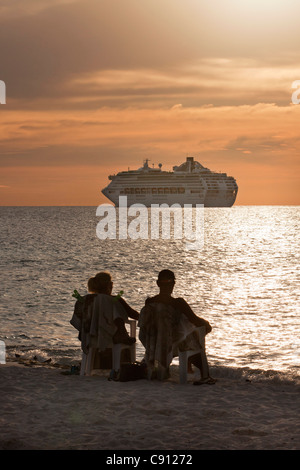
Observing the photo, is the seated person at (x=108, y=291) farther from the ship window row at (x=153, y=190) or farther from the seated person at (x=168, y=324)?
the ship window row at (x=153, y=190)

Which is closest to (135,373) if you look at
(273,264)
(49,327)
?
(49,327)

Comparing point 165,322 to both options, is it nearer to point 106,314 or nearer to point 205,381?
point 106,314

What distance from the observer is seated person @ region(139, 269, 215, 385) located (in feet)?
22.9

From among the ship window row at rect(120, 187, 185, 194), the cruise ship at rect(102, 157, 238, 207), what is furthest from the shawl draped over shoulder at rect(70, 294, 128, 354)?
the ship window row at rect(120, 187, 185, 194)

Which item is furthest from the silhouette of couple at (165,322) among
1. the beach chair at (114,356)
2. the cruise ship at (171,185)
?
the cruise ship at (171,185)

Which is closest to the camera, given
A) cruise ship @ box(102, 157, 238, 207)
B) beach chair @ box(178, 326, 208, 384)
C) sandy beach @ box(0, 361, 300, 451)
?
sandy beach @ box(0, 361, 300, 451)

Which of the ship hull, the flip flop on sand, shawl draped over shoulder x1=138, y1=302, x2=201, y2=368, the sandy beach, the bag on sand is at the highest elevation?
the ship hull

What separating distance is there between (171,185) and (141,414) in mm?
158402

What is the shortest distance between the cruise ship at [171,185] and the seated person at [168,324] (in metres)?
154

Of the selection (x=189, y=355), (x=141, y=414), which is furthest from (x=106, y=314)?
(x=141, y=414)

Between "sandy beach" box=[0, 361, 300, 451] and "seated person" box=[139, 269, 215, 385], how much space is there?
44 cm

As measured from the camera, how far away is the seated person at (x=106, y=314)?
719cm

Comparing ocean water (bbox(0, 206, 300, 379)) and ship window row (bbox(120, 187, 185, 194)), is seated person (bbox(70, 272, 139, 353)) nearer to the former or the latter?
ocean water (bbox(0, 206, 300, 379))
